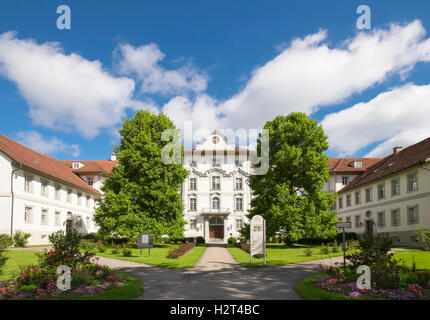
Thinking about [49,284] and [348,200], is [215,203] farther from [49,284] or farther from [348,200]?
[49,284]

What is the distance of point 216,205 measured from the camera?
52.1m

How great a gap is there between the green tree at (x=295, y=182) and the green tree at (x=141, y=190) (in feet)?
24.9

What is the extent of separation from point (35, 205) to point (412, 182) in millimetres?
34400

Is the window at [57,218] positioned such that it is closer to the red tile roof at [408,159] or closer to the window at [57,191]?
the window at [57,191]

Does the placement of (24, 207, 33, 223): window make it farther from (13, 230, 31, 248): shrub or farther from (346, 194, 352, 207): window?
(346, 194, 352, 207): window

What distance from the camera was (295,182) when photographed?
106ft

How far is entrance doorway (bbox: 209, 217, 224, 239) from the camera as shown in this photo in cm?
5041

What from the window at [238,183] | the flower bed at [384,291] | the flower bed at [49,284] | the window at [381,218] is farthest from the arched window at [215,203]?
the flower bed at [384,291]

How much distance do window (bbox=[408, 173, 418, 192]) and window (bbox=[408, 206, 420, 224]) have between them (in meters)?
1.66

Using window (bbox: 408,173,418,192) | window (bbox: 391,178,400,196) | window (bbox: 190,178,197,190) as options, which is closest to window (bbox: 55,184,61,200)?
window (bbox: 190,178,197,190)

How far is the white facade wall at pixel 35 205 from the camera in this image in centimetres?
2947

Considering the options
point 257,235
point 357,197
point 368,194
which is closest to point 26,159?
point 257,235
